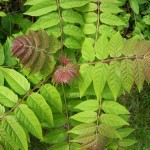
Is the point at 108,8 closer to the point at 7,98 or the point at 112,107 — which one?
the point at 112,107

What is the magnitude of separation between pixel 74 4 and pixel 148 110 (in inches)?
69.9

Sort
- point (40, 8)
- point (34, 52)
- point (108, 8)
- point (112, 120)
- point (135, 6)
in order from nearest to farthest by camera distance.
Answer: point (34, 52), point (112, 120), point (40, 8), point (108, 8), point (135, 6)

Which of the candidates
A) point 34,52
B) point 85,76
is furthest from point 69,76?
point 34,52

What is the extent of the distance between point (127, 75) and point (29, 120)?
80 centimetres

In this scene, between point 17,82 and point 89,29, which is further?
point 89,29

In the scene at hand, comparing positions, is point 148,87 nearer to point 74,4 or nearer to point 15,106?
point 74,4

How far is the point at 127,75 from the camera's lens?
245 cm

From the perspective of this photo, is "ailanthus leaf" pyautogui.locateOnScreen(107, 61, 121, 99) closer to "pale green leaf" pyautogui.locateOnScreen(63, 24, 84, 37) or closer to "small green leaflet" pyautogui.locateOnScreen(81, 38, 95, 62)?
"small green leaflet" pyautogui.locateOnScreen(81, 38, 95, 62)

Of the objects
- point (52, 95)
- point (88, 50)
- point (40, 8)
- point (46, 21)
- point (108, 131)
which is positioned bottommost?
point (108, 131)

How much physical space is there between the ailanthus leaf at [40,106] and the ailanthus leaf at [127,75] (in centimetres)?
62

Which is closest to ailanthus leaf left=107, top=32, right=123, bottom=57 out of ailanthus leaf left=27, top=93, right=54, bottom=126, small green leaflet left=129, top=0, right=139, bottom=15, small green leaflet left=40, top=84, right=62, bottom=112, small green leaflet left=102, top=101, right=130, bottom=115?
small green leaflet left=102, top=101, right=130, bottom=115

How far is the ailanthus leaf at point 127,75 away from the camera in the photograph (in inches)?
96.5

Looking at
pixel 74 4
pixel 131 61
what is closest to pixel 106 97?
pixel 131 61

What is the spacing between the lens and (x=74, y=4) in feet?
9.59
